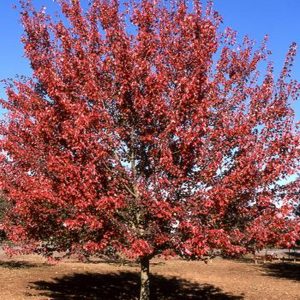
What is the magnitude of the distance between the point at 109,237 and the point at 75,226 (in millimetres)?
922

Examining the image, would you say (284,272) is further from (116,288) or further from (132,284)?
(116,288)

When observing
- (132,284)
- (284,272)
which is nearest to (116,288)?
(132,284)

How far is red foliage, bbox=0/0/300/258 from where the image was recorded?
9.99 meters

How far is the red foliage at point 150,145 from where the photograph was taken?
32.8 feet

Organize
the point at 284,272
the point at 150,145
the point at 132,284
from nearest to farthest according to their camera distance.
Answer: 1. the point at 150,145
2. the point at 132,284
3. the point at 284,272

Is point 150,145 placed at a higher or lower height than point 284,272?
higher

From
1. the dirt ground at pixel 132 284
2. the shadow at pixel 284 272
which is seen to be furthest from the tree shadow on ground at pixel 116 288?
the shadow at pixel 284 272

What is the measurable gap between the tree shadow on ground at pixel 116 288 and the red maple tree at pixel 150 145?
10.7 m

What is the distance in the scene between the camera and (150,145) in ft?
37.2

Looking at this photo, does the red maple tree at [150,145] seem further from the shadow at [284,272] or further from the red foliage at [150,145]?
the shadow at [284,272]

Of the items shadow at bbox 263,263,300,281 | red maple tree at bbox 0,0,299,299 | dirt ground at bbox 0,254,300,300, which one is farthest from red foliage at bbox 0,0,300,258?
shadow at bbox 263,263,300,281

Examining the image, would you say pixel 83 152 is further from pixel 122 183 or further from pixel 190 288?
pixel 190 288

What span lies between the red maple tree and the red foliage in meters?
0.04

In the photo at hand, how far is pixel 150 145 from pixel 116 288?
16.1 m
